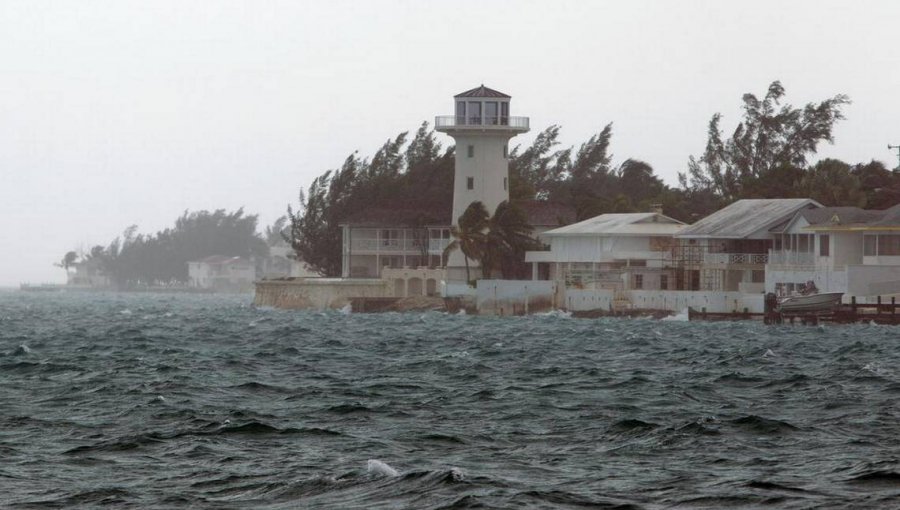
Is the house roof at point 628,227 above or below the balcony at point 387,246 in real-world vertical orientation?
above

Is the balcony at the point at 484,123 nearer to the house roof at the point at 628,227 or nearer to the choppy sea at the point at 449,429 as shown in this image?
the house roof at the point at 628,227

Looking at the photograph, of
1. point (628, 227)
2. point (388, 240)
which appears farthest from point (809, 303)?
point (388, 240)

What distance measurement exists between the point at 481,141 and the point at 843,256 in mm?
29060

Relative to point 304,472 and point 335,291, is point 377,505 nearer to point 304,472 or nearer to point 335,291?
point 304,472

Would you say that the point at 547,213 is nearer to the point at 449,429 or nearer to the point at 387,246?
the point at 387,246

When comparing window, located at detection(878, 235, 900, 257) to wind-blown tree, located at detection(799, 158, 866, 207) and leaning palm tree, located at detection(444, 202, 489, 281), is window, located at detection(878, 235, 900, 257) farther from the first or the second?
leaning palm tree, located at detection(444, 202, 489, 281)

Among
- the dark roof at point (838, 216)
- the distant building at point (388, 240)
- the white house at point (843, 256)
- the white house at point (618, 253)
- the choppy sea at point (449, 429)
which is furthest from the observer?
the distant building at point (388, 240)

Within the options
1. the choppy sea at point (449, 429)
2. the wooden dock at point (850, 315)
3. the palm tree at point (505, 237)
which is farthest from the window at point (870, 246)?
the choppy sea at point (449, 429)

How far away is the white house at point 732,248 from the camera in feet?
309

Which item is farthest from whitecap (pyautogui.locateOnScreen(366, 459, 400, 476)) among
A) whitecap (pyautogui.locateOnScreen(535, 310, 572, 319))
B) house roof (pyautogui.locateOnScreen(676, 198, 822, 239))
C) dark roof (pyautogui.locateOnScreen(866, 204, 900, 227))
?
house roof (pyautogui.locateOnScreen(676, 198, 822, 239))

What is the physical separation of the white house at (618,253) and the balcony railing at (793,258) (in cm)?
989

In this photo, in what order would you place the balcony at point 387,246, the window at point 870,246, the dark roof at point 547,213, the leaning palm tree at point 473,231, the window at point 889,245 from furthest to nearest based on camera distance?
the balcony at point 387,246 → the dark roof at point 547,213 → the leaning palm tree at point 473,231 → the window at point 870,246 → the window at point 889,245

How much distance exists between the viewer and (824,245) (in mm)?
89062

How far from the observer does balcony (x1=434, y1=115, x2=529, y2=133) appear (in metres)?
107
